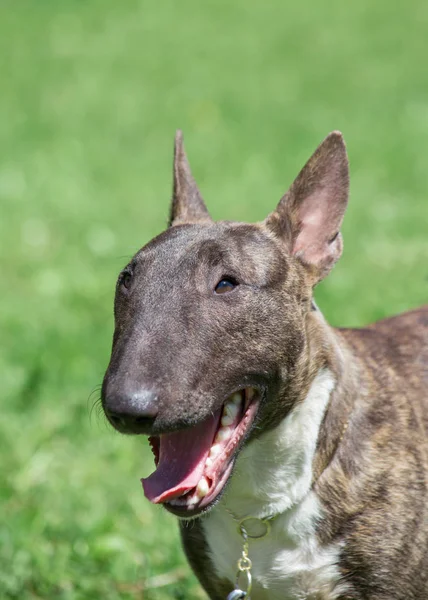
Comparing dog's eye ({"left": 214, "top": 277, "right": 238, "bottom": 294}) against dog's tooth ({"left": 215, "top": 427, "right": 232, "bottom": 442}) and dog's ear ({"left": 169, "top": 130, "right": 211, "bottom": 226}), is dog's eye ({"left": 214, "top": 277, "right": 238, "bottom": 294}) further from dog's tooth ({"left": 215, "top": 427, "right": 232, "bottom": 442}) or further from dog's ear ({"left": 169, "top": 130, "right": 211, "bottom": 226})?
dog's ear ({"left": 169, "top": 130, "right": 211, "bottom": 226})

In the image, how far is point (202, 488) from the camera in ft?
10.7

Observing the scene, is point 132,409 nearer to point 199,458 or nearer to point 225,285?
point 199,458

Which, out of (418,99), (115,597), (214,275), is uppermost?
(418,99)

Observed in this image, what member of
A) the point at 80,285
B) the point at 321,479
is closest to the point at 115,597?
the point at 321,479

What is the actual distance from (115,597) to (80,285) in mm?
3601

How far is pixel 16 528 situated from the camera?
15.9ft

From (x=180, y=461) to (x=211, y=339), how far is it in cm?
40

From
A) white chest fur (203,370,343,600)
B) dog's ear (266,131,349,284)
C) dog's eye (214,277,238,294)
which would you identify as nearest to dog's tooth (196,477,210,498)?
white chest fur (203,370,343,600)

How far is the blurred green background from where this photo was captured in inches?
197

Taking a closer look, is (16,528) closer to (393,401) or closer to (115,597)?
(115,597)

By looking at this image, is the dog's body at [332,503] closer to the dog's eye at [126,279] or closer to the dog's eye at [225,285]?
the dog's eye at [225,285]

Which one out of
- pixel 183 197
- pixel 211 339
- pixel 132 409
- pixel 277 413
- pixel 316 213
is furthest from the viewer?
pixel 183 197

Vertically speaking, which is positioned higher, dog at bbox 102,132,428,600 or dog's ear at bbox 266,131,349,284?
dog's ear at bbox 266,131,349,284

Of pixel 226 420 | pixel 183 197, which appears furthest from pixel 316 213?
pixel 226 420
